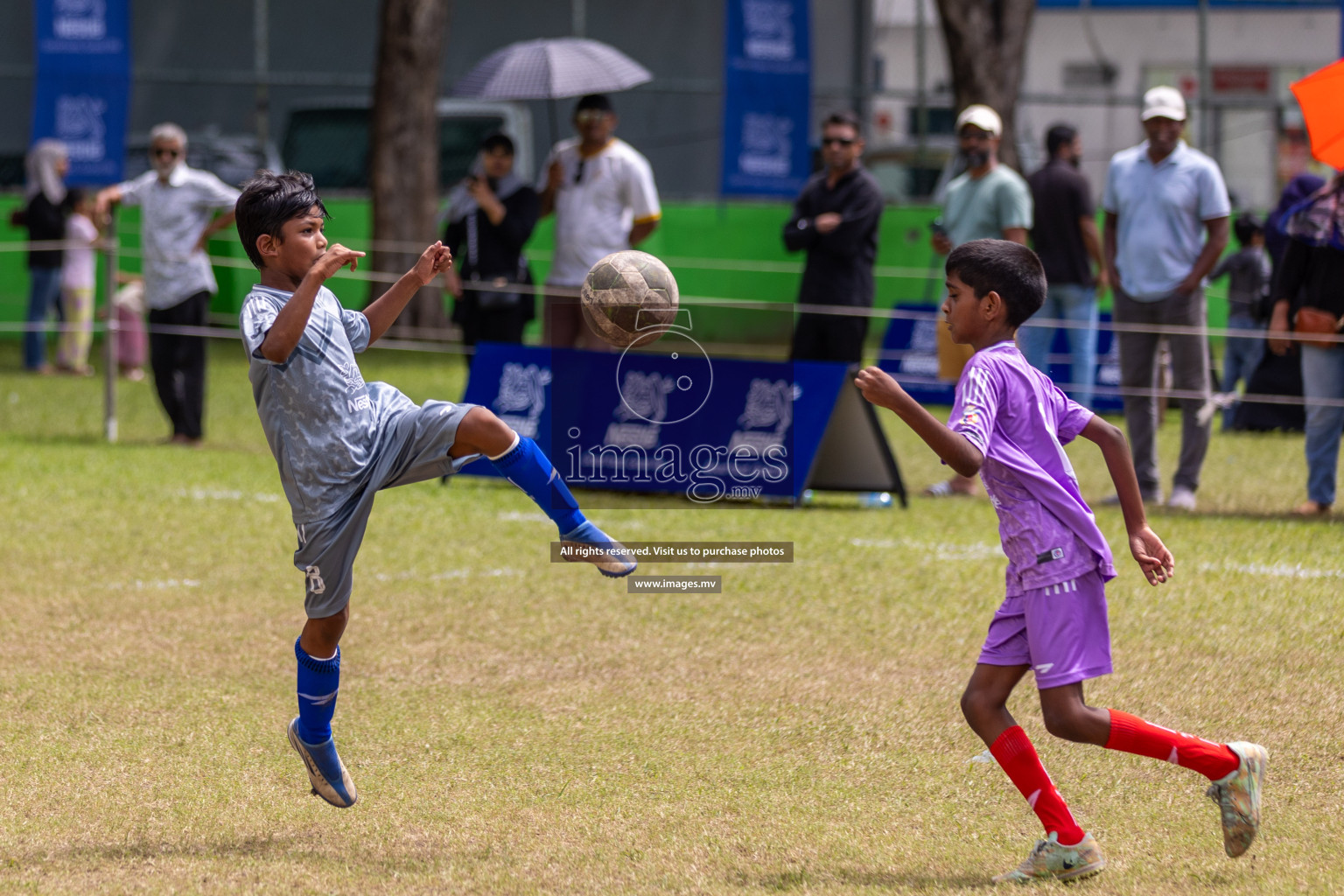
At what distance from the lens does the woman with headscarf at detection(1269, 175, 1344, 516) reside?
8.99m

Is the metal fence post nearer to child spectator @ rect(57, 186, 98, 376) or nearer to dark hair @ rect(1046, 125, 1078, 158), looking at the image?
child spectator @ rect(57, 186, 98, 376)

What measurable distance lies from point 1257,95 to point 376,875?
30.0 m

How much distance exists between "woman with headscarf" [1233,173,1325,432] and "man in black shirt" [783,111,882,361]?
3108mm

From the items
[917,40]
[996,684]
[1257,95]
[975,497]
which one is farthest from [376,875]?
[1257,95]

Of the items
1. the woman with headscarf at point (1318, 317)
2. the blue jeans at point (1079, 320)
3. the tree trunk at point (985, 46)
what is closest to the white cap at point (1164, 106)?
the woman with headscarf at point (1318, 317)

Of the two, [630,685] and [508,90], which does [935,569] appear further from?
[508,90]

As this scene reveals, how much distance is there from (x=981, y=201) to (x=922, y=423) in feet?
22.6

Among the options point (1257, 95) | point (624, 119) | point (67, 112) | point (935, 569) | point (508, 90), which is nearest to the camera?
point (935, 569)

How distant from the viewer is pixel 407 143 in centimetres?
1873

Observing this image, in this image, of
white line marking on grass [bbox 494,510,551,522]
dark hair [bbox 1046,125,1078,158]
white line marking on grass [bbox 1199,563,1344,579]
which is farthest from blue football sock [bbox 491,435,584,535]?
dark hair [bbox 1046,125,1078,158]

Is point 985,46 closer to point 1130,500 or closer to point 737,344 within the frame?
point 737,344

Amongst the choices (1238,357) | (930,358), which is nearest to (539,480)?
(1238,357)

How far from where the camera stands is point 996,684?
165 inches

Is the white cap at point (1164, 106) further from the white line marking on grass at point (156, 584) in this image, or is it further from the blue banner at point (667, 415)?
the white line marking on grass at point (156, 584)
